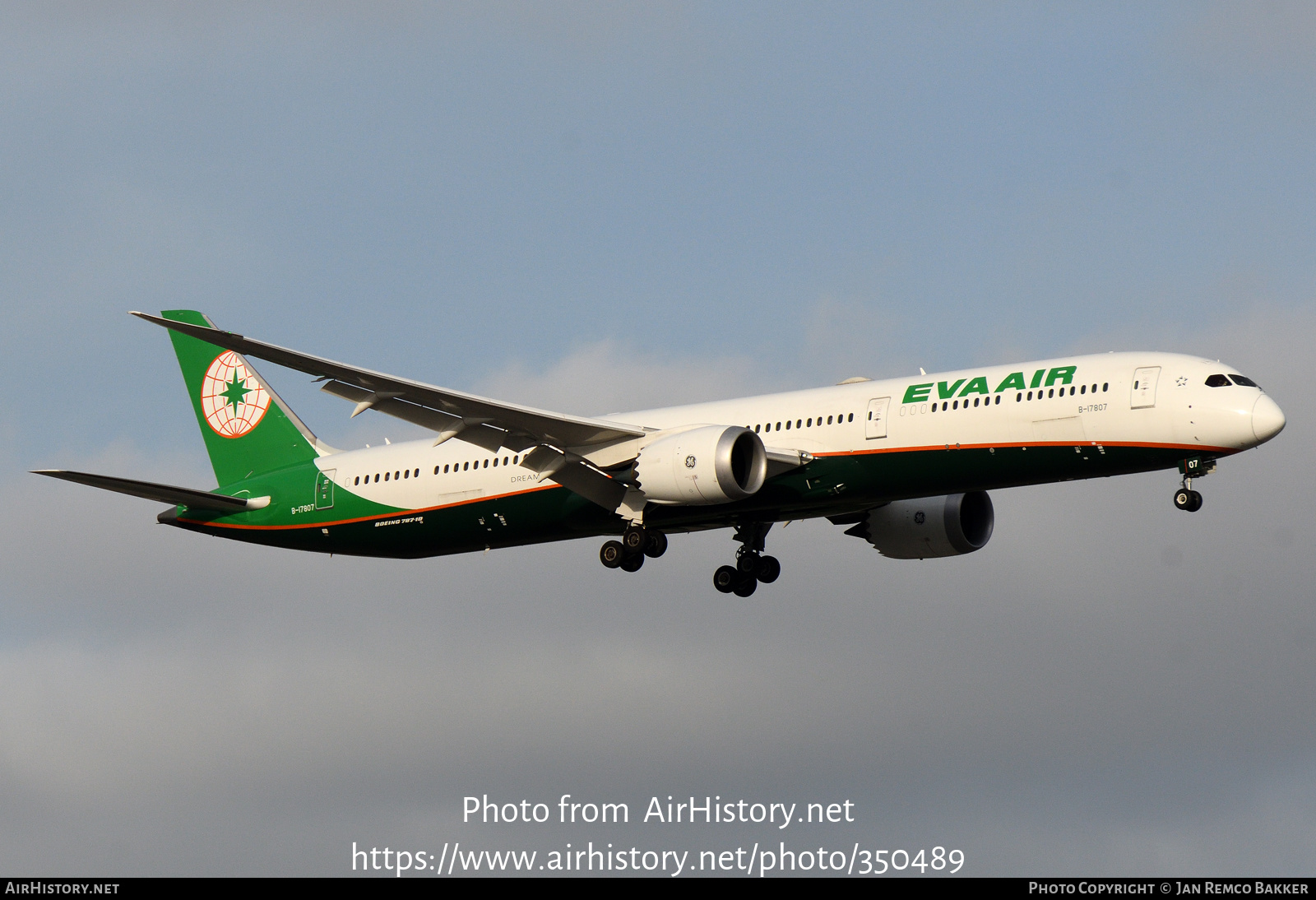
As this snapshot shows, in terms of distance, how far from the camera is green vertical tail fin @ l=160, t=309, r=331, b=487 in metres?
52.2

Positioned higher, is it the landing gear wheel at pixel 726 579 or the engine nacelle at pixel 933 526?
the engine nacelle at pixel 933 526

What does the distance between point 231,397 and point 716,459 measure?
62.5 ft

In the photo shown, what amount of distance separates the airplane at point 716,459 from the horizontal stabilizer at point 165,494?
77 mm

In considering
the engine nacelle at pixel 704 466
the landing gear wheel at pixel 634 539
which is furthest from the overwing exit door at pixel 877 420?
the landing gear wheel at pixel 634 539

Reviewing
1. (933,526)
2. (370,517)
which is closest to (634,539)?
(370,517)

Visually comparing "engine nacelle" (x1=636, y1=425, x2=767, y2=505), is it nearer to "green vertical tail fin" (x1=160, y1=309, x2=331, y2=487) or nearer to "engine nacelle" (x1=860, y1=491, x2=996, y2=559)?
"engine nacelle" (x1=860, y1=491, x2=996, y2=559)

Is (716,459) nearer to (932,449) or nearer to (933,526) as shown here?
(932,449)

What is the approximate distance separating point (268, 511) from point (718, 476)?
1553 centimetres

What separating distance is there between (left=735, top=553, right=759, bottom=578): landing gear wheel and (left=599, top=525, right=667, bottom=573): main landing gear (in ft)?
11.6

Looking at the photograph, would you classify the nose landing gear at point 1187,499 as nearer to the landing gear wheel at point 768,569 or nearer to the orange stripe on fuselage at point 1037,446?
the orange stripe on fuselage at point 1037,446

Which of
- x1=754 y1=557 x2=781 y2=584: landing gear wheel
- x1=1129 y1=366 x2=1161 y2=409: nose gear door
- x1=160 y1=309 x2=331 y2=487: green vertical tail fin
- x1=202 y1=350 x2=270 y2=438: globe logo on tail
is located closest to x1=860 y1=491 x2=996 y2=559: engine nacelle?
x1=754 y1=557 x2=781 y2=584: landing gear wheel

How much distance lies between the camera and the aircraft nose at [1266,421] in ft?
124

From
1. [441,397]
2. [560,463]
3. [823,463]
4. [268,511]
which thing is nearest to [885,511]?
[823,463]

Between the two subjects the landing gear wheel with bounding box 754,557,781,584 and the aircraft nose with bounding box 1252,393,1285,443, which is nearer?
the aircraft nose with bounding box 1252,393,1285,443
